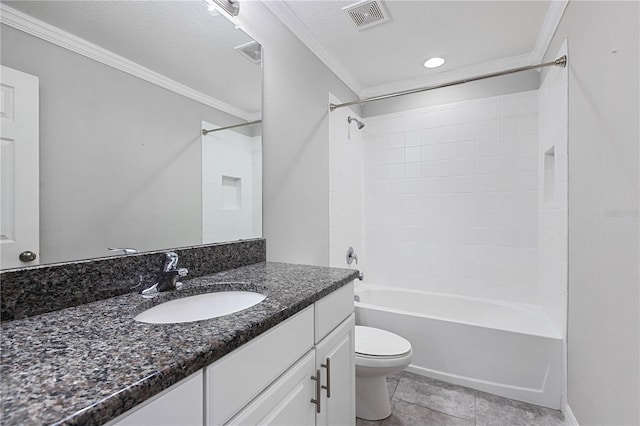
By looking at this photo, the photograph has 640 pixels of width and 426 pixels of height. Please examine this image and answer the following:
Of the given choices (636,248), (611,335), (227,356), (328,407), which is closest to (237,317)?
(227,356)

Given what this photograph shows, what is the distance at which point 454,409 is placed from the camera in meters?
1.77

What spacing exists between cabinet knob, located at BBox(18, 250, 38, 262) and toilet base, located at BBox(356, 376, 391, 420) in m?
1.58

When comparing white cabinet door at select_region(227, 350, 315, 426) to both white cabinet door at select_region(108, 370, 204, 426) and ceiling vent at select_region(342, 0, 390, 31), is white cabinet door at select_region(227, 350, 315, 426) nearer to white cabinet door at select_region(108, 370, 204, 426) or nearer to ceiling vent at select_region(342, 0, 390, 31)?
white cabinet door at select_region(108, 370, 204, 426)

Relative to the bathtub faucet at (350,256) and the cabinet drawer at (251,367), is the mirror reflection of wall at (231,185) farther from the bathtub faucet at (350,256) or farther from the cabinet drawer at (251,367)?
the bathtub faucet at (350,256)

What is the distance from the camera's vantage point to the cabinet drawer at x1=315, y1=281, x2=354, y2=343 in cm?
106

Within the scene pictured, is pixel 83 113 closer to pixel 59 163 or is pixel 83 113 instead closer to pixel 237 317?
pixel 59 163

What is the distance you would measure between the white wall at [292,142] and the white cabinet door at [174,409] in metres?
1.14

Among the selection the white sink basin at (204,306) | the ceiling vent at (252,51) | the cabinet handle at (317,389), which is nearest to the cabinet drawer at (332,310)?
the cabinet handle at (317,389)

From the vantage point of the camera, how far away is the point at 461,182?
2.67m

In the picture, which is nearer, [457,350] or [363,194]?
[457,350]

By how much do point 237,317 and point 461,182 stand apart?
2.47 meters

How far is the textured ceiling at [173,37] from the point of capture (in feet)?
3.00

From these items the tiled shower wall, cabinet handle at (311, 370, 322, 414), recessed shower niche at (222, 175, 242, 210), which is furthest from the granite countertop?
the tiled shower wall

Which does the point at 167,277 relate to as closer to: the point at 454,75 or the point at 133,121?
the point at 133,121
